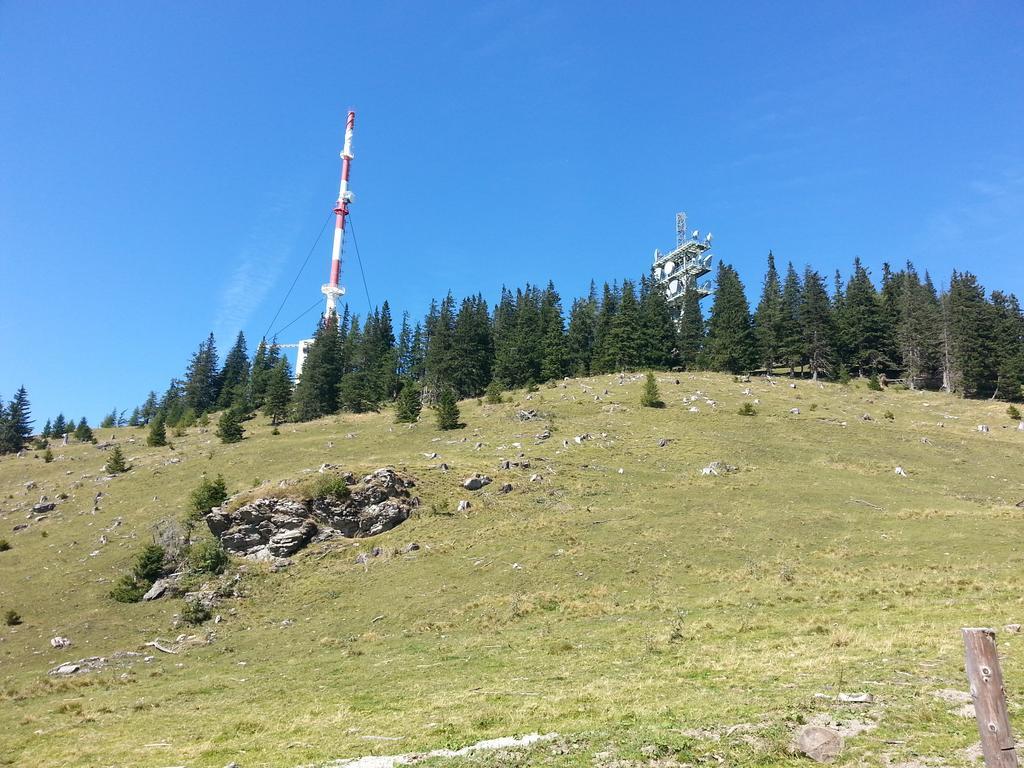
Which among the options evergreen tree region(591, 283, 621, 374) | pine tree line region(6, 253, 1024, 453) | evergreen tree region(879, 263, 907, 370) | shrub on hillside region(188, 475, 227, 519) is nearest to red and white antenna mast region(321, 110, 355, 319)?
pine tree line region(6, 253, 1024, 453)

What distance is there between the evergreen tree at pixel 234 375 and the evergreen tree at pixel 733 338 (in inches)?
3676

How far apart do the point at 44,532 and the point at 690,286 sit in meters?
116

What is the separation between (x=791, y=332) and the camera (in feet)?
338

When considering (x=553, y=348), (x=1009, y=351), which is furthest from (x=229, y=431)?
(x=1009, y=351)

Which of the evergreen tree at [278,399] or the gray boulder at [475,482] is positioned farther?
the evergreen tree at [278,399]

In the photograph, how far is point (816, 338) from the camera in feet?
333

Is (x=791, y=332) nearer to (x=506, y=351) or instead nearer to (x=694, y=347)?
(x=694, y=347)

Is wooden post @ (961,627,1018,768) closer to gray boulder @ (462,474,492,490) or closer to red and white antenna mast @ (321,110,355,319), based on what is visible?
gray boulder @ (462,474,492,490)

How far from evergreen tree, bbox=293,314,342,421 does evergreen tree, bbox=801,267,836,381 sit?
82.1 metres

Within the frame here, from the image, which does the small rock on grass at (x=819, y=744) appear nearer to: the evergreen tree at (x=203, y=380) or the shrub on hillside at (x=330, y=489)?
the shrub on hillside at (x=330, y=489)

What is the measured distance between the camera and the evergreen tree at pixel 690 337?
106312 millimetres

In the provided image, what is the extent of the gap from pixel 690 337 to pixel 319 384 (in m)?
66.8

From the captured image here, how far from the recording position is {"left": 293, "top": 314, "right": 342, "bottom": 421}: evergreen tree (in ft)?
317

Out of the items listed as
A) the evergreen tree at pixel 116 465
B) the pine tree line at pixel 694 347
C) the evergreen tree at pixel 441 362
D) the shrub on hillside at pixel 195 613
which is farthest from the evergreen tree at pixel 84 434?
the shrub on hillside at pixel 195 613
